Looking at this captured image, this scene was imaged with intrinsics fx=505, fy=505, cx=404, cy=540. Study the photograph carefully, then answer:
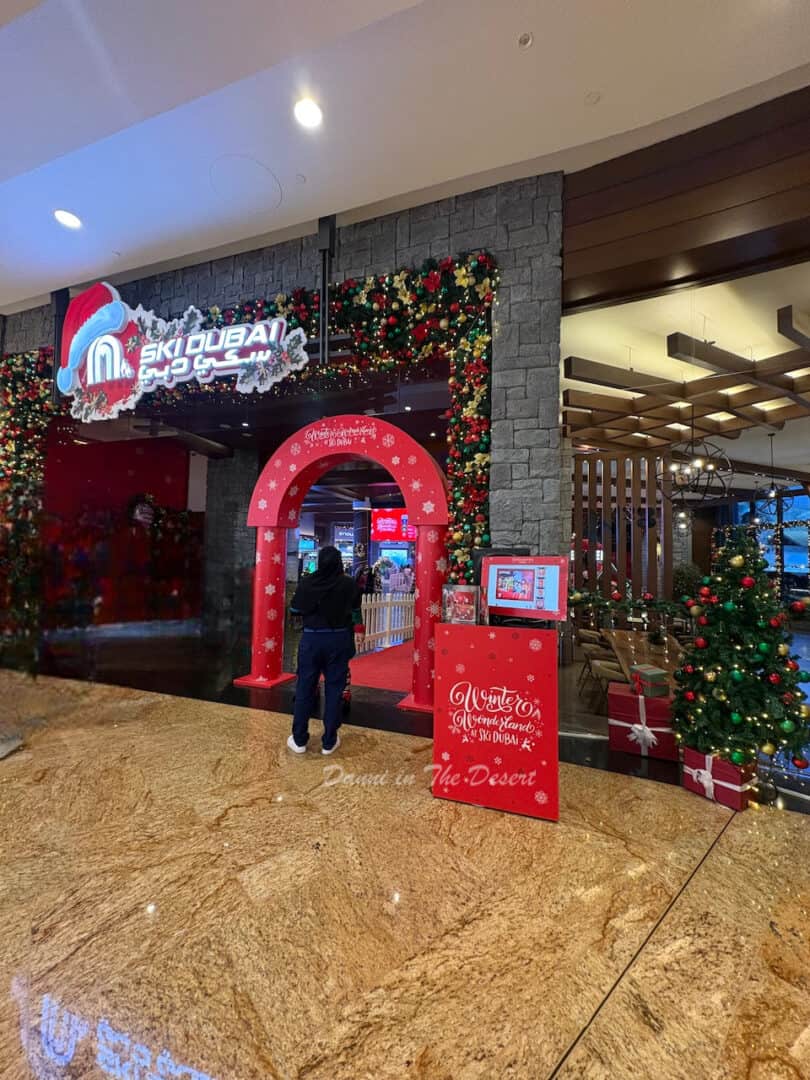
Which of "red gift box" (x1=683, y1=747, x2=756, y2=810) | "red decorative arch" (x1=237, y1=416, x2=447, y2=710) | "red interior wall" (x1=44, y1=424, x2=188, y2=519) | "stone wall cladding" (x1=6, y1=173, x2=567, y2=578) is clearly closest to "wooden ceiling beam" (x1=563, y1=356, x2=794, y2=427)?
"stone wall cladding" (x1=6, y1=173, x2=567, y2=578)

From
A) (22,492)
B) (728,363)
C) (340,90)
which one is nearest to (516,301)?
(340,90)

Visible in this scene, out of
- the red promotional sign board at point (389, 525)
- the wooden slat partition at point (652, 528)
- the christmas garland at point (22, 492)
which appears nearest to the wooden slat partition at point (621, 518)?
the wooden slat partition at point (652, 528)

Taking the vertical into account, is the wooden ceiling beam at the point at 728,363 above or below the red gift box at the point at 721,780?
above

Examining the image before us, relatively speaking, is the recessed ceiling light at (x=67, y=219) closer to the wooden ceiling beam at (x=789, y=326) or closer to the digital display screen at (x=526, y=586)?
the digital display screen at (x=526, y=586)

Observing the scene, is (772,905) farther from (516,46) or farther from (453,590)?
(516,46)

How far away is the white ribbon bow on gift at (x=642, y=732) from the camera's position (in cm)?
366

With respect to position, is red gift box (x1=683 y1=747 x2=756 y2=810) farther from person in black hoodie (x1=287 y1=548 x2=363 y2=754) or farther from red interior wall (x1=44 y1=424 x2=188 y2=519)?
red interior wall (x1=44 y1=424 x2=188 y2=519)

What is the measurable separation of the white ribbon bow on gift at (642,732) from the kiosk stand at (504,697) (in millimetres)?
1276

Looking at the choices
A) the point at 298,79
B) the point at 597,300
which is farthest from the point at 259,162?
the point at 597,300

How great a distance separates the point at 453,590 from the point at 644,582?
4.01 m

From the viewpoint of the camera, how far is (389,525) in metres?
11.0

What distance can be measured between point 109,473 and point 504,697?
6946mm

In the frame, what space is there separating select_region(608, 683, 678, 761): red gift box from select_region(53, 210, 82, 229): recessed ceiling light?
20.4 ft

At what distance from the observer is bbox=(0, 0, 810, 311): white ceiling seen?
104 inches
